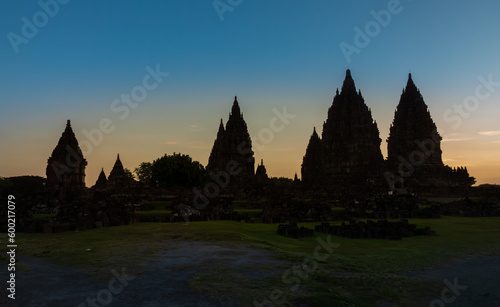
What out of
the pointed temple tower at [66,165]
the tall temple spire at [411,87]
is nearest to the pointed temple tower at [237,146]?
the pointed temple tower at [66,165]

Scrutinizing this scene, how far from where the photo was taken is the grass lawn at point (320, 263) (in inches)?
252

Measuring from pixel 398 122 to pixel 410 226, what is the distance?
47551 mm

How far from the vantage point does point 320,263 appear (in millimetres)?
8898

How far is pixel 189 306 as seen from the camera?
18.4ft

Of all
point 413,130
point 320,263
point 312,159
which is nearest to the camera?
point 320,263

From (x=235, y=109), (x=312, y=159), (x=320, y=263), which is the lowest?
(x=320, y=263)

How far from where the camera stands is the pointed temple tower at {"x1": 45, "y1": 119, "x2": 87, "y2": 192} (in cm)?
4284

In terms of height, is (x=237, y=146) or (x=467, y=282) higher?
(x=237, y=146)

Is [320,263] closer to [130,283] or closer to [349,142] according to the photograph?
[130,283]

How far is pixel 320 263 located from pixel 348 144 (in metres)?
52.4

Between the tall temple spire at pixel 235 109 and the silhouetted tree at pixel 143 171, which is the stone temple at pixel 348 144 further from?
the silhouetted tree at pixel 143 171

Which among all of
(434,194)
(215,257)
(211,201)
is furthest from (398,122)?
(215,257)

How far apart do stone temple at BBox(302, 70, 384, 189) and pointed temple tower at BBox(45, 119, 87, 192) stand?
33.6m

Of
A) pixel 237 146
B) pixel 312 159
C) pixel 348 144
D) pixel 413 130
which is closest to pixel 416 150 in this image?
pixel 413 130
